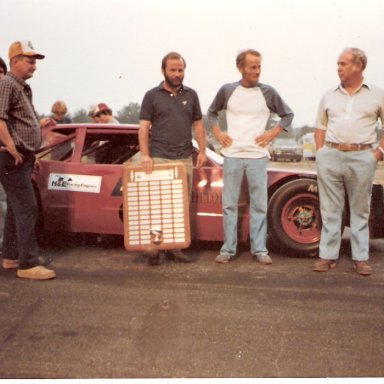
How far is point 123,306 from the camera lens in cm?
361

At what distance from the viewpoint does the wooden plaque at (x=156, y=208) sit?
4.56m

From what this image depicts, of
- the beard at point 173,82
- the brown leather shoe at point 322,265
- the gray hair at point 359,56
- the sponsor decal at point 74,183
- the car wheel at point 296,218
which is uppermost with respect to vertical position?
the gray hair at point 359,56

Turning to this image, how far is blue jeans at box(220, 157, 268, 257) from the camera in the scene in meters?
4.70

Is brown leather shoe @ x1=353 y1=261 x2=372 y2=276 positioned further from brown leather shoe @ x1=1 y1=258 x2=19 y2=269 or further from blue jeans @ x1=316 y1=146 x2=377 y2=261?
brown leather shoe @ x1=1 y1=258 x2=19 y2=269

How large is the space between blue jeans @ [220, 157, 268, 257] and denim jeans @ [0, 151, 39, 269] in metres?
1.46

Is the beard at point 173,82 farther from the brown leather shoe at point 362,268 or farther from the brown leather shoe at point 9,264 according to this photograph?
the brown leather shoe at point 362,268

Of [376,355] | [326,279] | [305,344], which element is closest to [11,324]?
[305,344]

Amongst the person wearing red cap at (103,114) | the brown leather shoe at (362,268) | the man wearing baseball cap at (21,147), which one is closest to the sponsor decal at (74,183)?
the man wearing baseball cap at (21,147)

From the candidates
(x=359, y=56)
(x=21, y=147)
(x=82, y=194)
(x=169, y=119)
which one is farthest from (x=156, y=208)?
(x=359, y=56)

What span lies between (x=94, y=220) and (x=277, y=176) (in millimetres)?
1573

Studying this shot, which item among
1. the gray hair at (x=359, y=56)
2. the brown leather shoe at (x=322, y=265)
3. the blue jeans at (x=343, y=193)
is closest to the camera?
the gray hair at (x=359, y=56)

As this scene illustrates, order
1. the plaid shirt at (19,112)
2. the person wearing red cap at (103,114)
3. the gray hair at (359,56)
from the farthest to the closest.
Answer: the person wearing red cap at (103,114), the gray hair at (359,56), the plaid shirt at (19,112)

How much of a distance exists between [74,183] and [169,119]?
1070mm

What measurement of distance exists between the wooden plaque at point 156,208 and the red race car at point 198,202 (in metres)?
0.38
